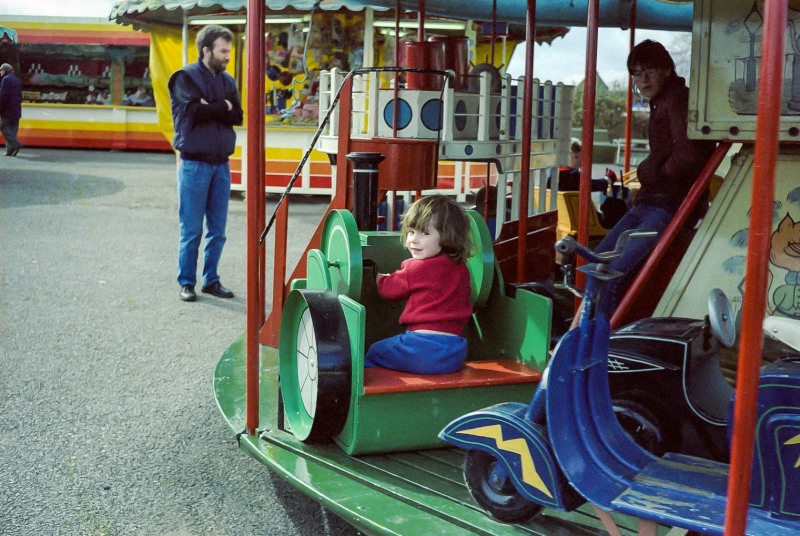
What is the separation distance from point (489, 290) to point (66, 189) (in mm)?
11162

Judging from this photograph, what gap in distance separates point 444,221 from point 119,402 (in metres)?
2.10

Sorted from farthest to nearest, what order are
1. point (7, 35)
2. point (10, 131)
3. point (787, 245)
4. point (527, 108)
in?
point (7, 35), point (10, 131), point (527, 108), point (787, 245)

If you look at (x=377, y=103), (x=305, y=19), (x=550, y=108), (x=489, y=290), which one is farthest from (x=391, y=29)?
(x=489, y=290)

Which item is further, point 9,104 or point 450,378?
point 9,104

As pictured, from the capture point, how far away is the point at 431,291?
340 cm

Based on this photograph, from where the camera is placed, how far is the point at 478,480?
2789 mm

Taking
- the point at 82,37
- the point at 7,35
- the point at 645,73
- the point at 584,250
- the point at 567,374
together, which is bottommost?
the point at 567,374

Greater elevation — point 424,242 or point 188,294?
point 424,242

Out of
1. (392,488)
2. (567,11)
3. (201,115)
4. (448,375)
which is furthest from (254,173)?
(567,11)

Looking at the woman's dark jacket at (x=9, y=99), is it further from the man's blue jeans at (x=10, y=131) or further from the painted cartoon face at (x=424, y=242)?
the painted cartoon face at (x=424, y=242)

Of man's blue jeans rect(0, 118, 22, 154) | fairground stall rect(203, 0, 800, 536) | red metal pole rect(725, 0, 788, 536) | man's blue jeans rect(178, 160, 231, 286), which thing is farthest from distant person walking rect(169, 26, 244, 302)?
man's blue jeans rect(0, 118, 22, 154)

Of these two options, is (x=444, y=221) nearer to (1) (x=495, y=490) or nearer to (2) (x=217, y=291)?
(1) (x=495, y=490)

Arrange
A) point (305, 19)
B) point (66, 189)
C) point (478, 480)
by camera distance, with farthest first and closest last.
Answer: point (66, 189) → point (305, 19) → point (478, 480)

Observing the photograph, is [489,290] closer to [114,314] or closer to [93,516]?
[93,516]
